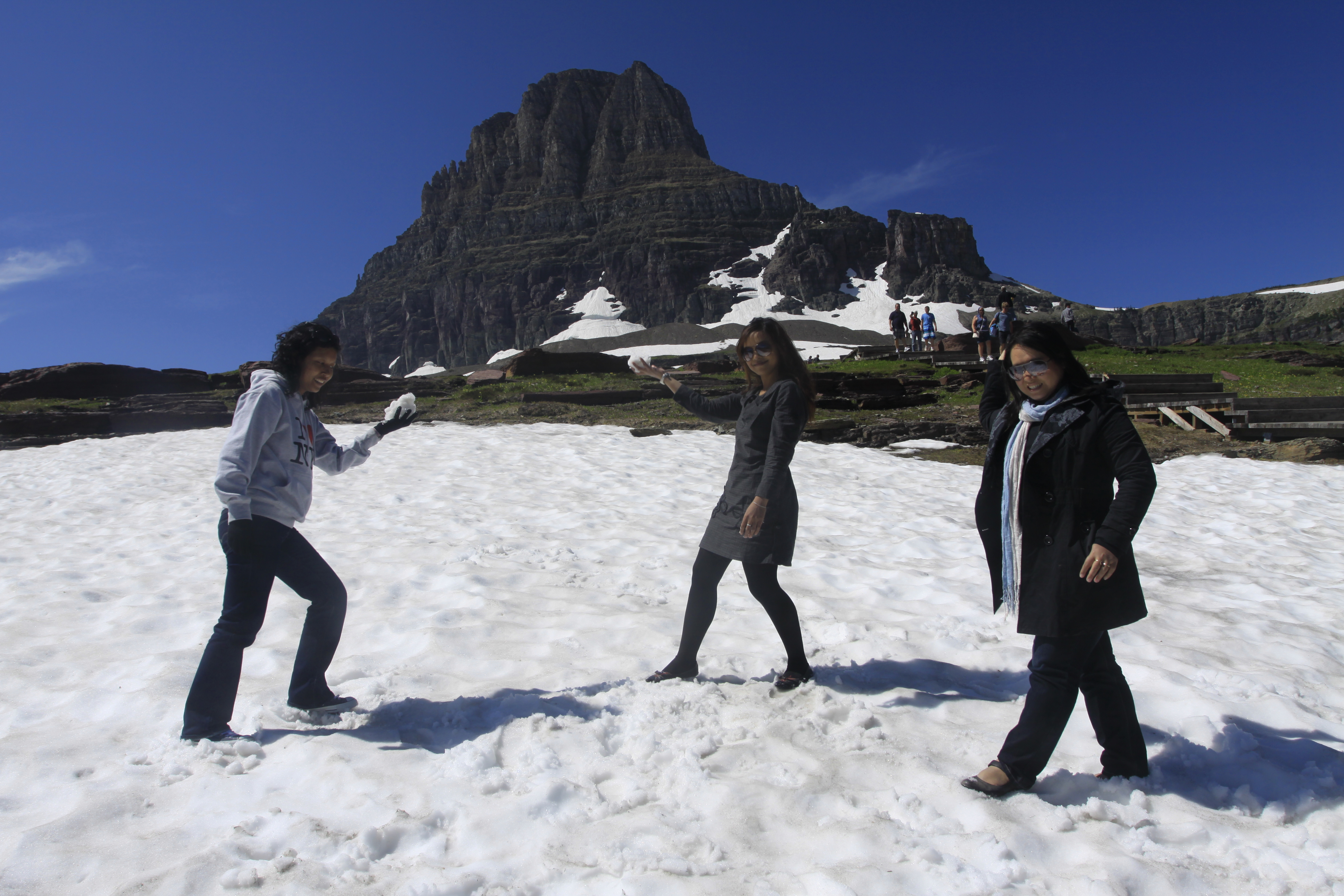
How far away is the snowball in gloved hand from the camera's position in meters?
4.18

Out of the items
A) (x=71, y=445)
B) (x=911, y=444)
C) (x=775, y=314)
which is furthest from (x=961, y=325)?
(x=71, y=445)

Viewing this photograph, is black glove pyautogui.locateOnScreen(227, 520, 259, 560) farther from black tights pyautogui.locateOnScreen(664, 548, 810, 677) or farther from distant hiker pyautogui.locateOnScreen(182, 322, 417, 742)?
black tights pyautogui.locateOnScreen(664, 548, 810, 677)

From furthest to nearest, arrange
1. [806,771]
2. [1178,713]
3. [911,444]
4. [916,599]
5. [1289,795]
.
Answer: [911,444], [916,599], [1178,713], [806,771], [1289,795]

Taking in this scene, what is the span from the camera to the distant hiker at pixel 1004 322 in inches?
242

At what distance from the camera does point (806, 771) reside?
126 inches

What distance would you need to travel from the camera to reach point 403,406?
13.9 ft

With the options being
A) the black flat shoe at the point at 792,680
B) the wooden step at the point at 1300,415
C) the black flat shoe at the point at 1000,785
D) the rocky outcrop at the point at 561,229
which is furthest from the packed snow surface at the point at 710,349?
the black flat shoe at the point at 1000,785

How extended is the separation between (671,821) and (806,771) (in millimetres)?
716

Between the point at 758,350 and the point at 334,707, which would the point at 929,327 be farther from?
the point at 334,707

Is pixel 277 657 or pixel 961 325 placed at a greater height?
pixel 961 325

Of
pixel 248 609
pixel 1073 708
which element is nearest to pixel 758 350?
pixel 1073 708

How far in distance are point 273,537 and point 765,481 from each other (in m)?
2.45

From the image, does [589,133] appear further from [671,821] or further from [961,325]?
[671,821]

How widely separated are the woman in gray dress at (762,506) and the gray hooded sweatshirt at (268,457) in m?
2.09
